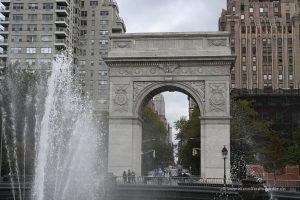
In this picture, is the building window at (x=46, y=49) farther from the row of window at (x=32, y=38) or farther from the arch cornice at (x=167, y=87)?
the arch cornice at (x=167, y=87)

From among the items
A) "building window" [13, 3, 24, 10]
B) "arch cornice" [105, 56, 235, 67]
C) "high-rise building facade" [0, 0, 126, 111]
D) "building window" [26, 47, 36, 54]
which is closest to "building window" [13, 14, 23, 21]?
"high-rise building facade" [0, 0, 126, 111]

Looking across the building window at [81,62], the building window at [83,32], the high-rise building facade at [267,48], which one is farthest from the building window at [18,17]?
the high-rise building facade at [267,48]

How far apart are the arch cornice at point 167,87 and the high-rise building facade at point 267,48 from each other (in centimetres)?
5579

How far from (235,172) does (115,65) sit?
15.8m

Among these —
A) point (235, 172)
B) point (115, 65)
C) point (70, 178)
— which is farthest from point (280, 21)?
point (70, 178)

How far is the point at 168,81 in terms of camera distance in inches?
1674

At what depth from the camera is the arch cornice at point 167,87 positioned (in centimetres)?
4222

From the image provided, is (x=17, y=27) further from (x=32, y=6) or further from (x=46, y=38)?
(x=46, y=38)

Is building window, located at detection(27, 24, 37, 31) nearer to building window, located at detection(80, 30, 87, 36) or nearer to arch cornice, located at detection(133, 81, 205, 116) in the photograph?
building window, located at detection(80, 30, 87, 36)

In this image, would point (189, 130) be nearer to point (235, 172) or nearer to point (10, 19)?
point (235, 172)

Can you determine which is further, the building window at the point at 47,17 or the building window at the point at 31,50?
the building window at the point at 47,17

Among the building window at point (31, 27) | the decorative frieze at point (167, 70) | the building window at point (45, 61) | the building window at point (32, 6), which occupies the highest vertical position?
the building window at point (32, 6)

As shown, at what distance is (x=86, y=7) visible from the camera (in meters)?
82.9

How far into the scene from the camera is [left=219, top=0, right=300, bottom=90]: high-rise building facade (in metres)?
98.1
